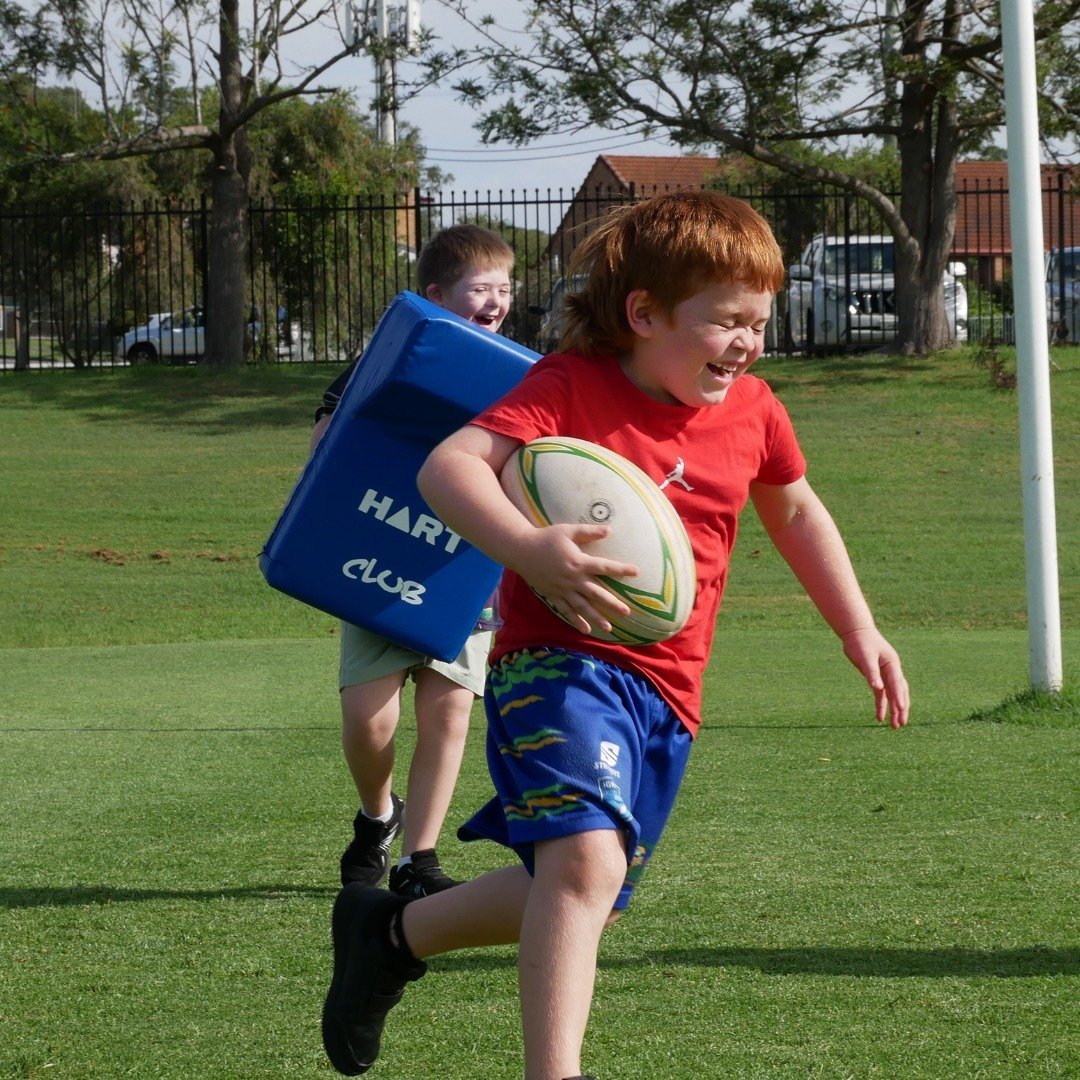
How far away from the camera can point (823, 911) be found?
3857mm

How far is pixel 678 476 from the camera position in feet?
9.14

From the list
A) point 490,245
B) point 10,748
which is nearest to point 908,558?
point 10,748

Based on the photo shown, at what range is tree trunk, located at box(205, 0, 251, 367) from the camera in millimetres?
23250

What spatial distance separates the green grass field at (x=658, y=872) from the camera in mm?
2957

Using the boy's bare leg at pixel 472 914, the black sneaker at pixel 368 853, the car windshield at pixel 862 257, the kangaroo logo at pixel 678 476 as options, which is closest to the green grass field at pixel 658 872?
the black sneaker at pixel 368 853

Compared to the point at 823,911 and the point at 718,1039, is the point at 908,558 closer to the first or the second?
the point at 823,911

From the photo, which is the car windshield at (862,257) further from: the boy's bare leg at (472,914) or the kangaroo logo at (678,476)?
the boy's bare leg at (472,914)

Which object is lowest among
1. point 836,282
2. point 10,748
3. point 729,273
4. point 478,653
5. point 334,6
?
point 10,748

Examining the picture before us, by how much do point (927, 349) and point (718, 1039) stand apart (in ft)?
67.9

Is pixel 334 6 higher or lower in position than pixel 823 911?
higher

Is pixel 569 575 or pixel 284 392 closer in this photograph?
pixel 569 575

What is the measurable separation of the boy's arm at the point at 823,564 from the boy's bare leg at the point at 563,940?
754mm

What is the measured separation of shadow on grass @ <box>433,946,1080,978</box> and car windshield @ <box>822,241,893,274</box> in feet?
69.4

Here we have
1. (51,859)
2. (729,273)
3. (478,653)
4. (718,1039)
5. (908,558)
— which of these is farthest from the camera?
(908,558)
